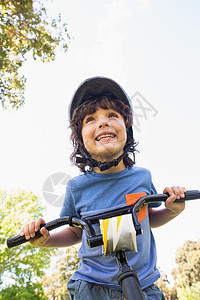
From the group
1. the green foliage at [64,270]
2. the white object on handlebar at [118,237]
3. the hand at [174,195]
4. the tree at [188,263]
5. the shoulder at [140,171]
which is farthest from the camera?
the tree at [188,263]

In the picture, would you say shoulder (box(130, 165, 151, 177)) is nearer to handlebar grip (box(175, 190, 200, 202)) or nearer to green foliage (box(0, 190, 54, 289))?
handlebar grip (box(175, 190, 200, 202))

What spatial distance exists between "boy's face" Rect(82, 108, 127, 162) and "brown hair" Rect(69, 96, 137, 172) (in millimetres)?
133

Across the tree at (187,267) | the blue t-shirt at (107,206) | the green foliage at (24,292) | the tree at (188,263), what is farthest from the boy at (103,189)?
the tree at (188,263)

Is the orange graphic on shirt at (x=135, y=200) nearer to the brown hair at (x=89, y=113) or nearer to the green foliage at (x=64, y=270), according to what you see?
the brown hair at (x=89, y=113)

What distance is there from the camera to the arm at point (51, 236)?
1.57 metres

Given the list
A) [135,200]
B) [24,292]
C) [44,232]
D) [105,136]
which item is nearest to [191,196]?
[135,200]

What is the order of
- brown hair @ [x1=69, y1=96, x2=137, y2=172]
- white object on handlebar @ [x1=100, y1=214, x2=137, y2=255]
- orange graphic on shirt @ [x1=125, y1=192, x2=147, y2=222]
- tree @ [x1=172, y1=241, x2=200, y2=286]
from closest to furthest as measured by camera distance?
white object on handlebar @ [x1=100, y1=214, x2=137, y2=255], orange graphic on shirt @ [x1=125, y1=192, x2=147, y2=222], brown hair @ [x1=69, y1=96, x2=137, y2=172], tree @ [x1=172, y1=241, x2=200, y2=286]

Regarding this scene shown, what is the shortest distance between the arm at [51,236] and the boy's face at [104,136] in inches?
29.2

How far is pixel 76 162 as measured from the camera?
237 cm

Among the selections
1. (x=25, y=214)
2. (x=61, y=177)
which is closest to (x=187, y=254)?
(x=25, y=214)

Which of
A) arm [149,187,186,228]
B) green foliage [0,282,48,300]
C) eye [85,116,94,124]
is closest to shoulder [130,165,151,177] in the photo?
arm [149,187,186,228]

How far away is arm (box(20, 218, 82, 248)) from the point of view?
157cm

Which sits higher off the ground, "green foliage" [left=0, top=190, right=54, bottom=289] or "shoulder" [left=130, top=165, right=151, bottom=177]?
"shoulder" [left=130, top=165, right=151, bottom=177]

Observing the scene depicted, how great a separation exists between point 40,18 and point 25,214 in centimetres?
1306
